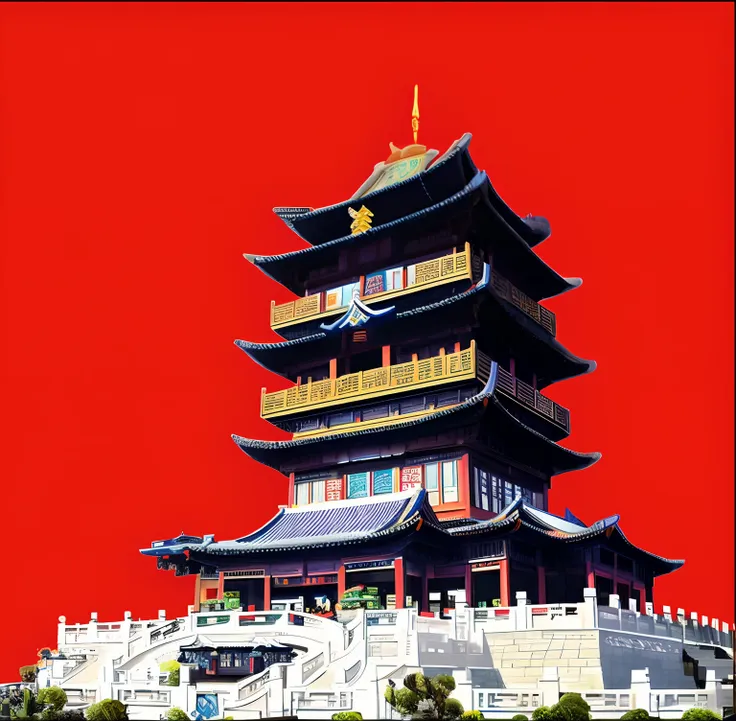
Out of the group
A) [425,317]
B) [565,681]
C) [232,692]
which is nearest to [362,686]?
[232,692]

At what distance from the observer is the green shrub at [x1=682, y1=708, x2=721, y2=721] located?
25.0 m

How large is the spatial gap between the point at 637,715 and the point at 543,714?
2.39 metres

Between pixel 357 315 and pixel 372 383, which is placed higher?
pixel 357 315

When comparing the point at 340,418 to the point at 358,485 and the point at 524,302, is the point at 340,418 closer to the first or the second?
the point at 358,485

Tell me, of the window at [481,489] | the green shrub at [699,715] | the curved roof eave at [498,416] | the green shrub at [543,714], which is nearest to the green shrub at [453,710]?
the green shrub at [543,714]

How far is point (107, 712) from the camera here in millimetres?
25375

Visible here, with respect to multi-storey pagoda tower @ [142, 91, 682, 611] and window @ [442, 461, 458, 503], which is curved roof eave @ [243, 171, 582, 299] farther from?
window @ [442, 461, 458, 503]

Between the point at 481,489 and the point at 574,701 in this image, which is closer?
the point at 574,701

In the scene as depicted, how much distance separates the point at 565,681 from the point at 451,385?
1410cm

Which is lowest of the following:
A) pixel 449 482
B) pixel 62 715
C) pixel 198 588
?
pixel 62 715

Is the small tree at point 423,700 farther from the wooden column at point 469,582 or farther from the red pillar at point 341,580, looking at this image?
the red pillar at point 341,580

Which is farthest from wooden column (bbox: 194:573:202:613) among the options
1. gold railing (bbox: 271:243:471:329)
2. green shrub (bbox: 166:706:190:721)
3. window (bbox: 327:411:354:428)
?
green shrub (bbox: 166:706:190:721)

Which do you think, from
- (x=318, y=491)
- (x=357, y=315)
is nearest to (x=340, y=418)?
(x=318, y=491)

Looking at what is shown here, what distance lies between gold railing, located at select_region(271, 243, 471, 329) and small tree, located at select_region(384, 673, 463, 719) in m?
20.2
